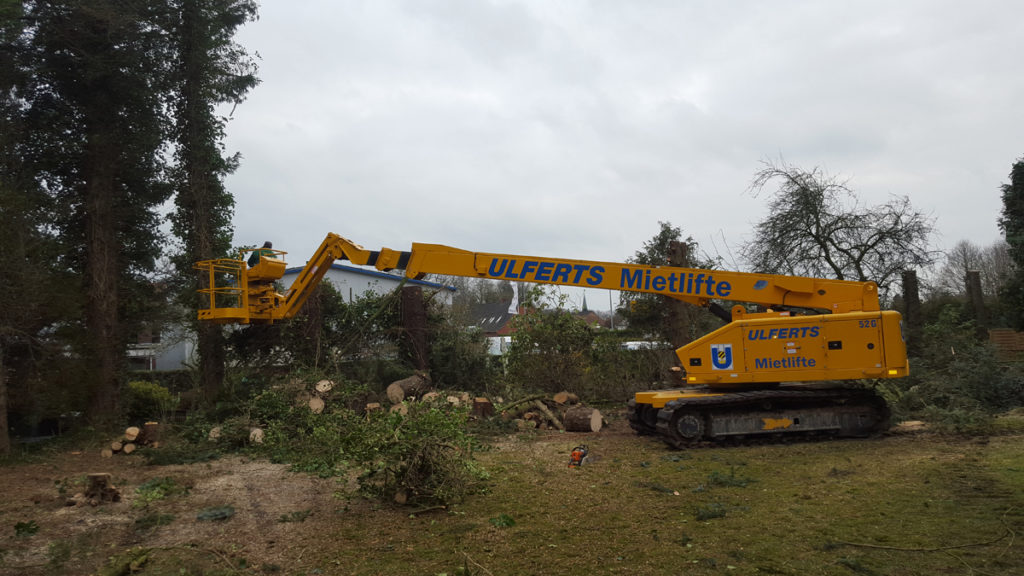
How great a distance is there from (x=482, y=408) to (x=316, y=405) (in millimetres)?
3186

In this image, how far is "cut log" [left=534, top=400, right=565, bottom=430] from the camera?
13.2 meters

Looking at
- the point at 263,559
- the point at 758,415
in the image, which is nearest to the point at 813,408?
the point at 758,415

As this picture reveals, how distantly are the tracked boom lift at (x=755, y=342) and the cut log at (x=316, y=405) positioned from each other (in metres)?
2.37

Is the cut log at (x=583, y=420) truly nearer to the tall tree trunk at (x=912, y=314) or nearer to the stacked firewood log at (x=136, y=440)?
the stacked firewood log at (x=136, y=440)

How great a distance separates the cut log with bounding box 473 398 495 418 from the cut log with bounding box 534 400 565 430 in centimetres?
101

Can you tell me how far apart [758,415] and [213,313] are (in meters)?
8.50

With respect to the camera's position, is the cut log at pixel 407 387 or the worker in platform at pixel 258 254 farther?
the cut log at pixel 407 387

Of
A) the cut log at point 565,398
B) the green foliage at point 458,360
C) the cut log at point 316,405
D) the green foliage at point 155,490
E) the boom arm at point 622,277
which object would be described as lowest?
the green foliage at point 155,490

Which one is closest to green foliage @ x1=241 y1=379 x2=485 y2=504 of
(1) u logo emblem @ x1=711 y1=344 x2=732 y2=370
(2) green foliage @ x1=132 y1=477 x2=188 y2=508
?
(2) green foliage @ x1=132 y1=477 x2=188 y2=508

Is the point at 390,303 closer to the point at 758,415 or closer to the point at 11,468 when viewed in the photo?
the point at 11,468

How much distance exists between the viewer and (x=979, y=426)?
9.88 metres

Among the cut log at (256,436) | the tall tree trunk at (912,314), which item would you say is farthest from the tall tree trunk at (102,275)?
the tall tree trunk at (912,314)

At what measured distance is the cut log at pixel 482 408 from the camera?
1323 centimetres

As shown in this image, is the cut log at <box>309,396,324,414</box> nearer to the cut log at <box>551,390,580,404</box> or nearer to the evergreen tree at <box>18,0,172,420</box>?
the evergreen tree at <box>18,0,172,420</box>
